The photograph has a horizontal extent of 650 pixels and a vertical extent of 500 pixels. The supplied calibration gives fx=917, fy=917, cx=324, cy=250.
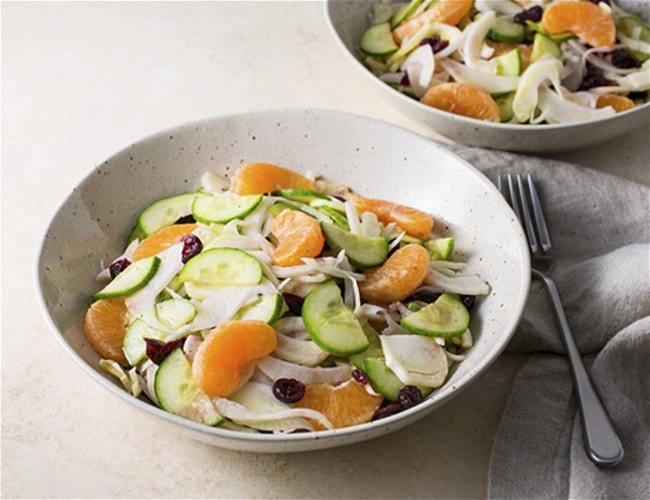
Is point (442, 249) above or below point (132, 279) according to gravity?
below

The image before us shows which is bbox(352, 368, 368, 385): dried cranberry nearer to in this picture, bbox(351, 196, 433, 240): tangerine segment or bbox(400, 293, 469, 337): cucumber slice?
bbox(400, 293, 469, 337): cucumber slice

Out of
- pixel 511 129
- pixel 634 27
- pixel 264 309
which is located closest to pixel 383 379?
pixel 264 309

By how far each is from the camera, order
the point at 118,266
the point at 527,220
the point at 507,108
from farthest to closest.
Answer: the point at 507,108 < the point at 527,220 < the point at 118,266

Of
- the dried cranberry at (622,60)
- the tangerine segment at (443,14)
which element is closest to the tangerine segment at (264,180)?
the tangerine segment at (443,14)

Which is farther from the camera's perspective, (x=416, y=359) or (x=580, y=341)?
(x=580, y=341)

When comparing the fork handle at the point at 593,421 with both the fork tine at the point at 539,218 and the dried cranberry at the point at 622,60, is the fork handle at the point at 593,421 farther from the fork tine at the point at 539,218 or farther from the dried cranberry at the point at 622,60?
the dried cranberry at the point at 622,60

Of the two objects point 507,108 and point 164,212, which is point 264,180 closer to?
point 164,212

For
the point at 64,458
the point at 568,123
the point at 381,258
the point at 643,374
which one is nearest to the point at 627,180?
the point at 568,123
